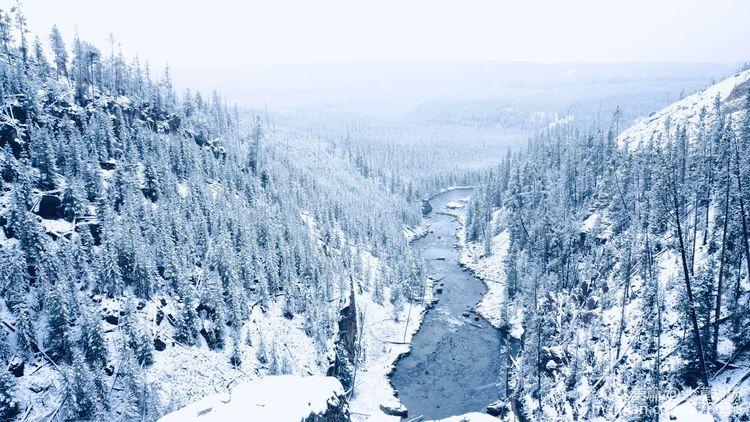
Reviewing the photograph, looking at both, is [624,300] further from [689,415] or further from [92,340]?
[92,340]

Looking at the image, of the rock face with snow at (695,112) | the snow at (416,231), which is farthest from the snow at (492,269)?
the rock face with snow at (695,112)

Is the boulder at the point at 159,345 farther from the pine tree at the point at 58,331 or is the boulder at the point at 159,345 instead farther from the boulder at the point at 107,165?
the boulder at the point at 107,165

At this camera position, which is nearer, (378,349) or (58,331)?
(58,331)

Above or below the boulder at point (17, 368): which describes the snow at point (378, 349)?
below

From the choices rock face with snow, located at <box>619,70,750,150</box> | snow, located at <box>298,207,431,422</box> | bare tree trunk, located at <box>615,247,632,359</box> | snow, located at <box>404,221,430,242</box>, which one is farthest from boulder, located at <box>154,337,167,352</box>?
rock face with snow, located at <box>619,70,750,150</box>

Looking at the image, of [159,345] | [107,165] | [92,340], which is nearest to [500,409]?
[159,345]

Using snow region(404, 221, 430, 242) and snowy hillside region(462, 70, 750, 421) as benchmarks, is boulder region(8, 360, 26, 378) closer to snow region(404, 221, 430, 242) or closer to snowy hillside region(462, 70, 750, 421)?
snowy hillside region(462, 70, 750, 421)
